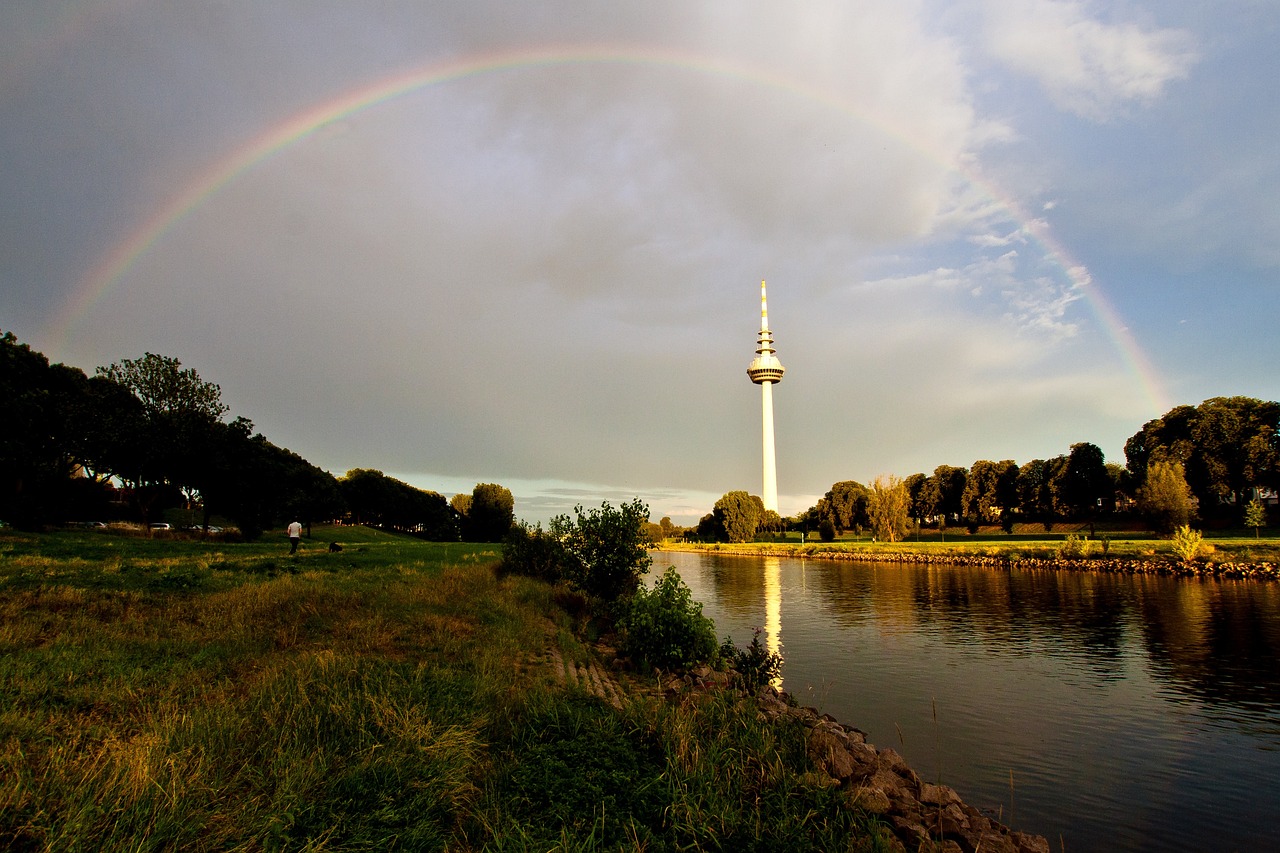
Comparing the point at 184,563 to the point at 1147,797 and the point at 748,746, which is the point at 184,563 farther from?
the point at 1147,797

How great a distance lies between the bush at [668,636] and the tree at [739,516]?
5154 inches

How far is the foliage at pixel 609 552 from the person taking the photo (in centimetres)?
2986

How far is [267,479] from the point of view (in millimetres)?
68625

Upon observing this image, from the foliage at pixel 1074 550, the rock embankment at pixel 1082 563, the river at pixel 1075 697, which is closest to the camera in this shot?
the river at pixel 1075 697

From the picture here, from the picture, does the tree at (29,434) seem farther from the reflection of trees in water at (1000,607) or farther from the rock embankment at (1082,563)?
the rock embankment at (1082,563)

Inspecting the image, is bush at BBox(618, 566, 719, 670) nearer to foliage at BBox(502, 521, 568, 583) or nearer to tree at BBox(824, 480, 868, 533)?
foliage at BBox(502, 521, 568, 583)

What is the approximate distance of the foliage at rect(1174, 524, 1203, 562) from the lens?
5725 centimetres

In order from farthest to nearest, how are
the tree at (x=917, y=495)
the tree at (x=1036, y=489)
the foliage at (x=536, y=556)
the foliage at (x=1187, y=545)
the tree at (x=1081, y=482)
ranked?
the tree at (x=917, y=495) → the tree at (x=1036, y=489) → the tree at (x=1081, y=482) → the foliage at (x=1187, y=545) → the foliage at (x=536, y=556)

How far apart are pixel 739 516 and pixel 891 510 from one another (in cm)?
4327

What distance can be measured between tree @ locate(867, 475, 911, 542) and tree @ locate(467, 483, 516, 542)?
239ft

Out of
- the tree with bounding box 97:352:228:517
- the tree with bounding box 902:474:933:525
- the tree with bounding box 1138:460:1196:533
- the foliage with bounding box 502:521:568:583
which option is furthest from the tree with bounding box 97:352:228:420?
the tree with bounding box 902:474:933:525

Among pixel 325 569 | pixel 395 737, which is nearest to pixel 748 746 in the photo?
pixel 395 737

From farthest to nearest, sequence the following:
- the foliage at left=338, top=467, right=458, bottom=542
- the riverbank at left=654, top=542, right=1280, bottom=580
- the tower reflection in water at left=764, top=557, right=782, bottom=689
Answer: the foliage at left=338, top=467, right=458, bottom=542 → the riverbank at left=654, top=542, right=1280, bottom=580 → the tower reflection in water at left=764, top=557, right=782, bottom=689

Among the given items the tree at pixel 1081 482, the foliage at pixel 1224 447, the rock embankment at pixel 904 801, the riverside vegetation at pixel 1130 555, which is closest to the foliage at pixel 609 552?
the rock embankment at pixel 904 801
